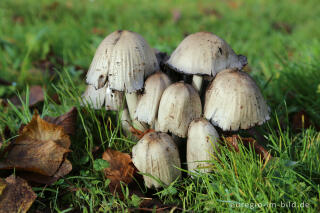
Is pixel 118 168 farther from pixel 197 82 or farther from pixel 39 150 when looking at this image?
pixel 197 82

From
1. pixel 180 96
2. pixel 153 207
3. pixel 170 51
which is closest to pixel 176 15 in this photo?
pixel 170 51

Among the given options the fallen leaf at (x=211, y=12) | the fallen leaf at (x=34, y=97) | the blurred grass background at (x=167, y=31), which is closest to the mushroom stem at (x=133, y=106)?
the fallen leaf at (x=34, y=97)

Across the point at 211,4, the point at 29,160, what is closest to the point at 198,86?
the point at 29,160

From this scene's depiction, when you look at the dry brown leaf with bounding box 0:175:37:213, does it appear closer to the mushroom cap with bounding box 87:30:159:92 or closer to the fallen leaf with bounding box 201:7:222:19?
the mushroom cap with bounding box 87:30:159:92

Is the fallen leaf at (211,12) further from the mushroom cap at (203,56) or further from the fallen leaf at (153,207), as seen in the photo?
the fallen leaf at (153,207)

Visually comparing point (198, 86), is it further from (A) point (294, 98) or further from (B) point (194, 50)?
(A) point (294, 98)
